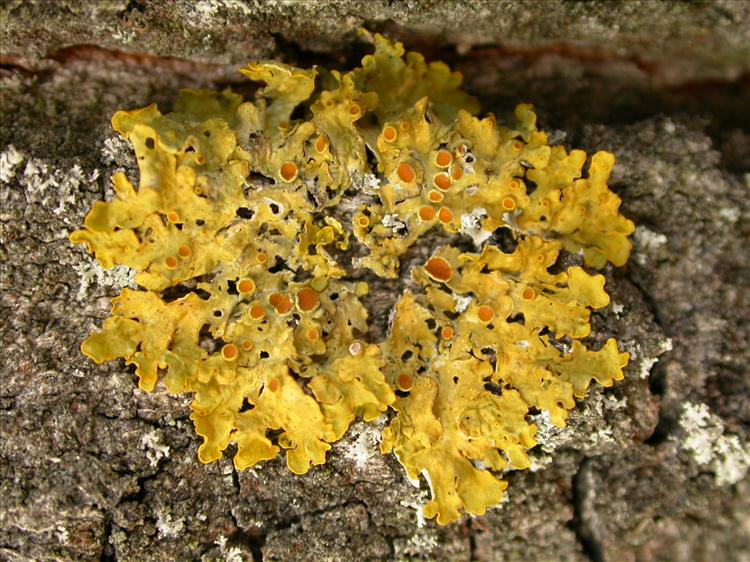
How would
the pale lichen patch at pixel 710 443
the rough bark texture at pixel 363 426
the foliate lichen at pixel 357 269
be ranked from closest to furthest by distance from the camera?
the foliate lichen at pixel 357 269
the rough bark texture at pixel 363 426
the pale lichen patch at pixel 710 443

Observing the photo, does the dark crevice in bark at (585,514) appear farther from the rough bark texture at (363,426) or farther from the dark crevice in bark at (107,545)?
the dark crevice in bark at (107,545)

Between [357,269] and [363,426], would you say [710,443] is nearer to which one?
[363,426]

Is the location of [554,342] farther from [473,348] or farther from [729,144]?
[729,144]

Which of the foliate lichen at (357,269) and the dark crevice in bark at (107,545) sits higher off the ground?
the foliate lichen at (357,269)

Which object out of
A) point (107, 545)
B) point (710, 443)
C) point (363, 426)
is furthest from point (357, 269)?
point (710, 443)

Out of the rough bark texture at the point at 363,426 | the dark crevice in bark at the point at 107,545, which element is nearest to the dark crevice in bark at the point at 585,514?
the rough bark texture at the point at 363,426

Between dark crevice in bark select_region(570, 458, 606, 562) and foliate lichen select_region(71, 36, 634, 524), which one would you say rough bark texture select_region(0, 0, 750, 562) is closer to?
dark crevice in bark select_region(570, 458, 606, 562)

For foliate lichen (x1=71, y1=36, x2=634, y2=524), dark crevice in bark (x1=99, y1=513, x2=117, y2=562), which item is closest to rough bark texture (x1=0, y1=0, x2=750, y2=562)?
dark crevice in bark (x1=99, y1=513, x2=117, y2=562)
